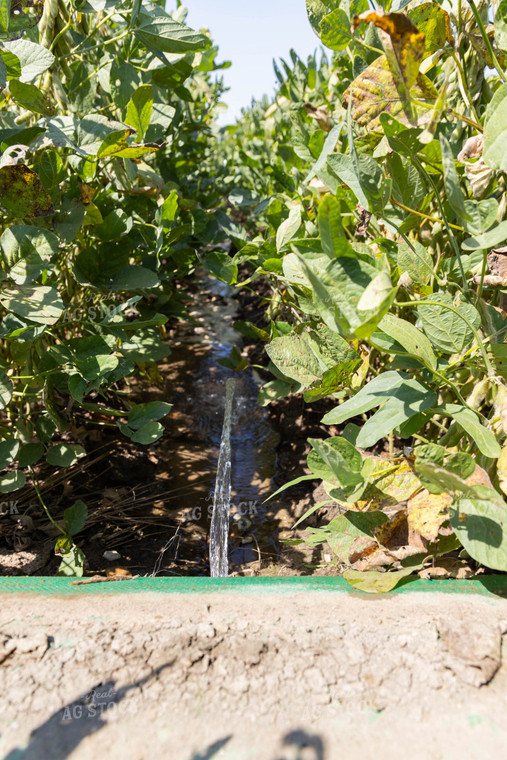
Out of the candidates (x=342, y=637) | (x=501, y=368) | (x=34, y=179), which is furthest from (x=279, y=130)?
(x=342, y=637)

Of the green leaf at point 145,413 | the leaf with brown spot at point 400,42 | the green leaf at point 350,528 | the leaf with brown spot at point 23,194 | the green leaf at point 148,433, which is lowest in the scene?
the green leaf at point 350,528

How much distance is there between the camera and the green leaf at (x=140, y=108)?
1112mm

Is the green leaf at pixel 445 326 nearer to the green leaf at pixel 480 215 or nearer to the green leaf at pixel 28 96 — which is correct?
the green leaf at pixel 480 215

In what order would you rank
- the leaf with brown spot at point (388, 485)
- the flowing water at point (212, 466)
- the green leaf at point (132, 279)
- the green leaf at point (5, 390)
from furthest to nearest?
the flowing water at point (212, 466) → the green leaf at point (132, 279) → the green leaf at point (5, 390) → the leaf with brown spot at point (388, 485)

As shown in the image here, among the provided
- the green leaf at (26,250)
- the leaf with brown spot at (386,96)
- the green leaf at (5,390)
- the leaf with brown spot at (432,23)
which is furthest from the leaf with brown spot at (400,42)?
the green leaf at (5,390)

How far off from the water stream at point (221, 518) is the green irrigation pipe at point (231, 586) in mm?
446

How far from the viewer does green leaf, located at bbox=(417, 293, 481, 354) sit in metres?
0.76

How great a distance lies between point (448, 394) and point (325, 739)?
656 mm

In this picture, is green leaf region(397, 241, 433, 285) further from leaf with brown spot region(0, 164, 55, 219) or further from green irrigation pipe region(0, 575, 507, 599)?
leaf with brown spot region(0, 164, 55, 219)

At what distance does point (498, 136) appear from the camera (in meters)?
0.65

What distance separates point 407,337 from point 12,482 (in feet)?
2.85

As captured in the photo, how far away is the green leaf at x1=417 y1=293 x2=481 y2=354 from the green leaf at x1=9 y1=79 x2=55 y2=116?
0.83 meters

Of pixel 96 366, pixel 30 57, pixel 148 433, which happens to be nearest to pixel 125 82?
pixel 30 57

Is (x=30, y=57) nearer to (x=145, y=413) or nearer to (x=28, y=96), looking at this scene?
(x=28, y=96)
